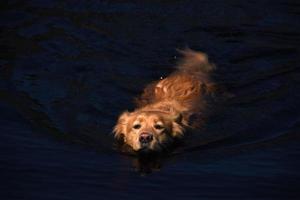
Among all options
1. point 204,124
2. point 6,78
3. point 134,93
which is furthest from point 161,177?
point 6,78

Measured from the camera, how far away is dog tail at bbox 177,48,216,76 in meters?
12.0

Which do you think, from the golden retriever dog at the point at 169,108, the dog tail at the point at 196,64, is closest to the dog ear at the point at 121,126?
the golden retriever dog at the point at 169,108

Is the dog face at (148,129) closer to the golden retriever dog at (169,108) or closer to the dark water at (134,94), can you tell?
the golden retriever dog at (169,108)

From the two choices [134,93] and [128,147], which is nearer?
[128,147]

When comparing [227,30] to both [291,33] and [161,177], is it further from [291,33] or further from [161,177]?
[161,177]

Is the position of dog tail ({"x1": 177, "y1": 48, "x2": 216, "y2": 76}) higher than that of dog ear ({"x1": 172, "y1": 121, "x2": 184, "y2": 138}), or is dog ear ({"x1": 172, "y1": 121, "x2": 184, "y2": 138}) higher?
dog tail ({"x1": 177, "y1": 48, "x2": 216, "y2": 76})

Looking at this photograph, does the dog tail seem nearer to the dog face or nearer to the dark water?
the dark water

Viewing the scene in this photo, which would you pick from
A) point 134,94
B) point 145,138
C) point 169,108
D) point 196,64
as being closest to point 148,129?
point 145,138

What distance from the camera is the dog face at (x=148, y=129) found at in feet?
31.3

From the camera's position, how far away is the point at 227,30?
45.9ft

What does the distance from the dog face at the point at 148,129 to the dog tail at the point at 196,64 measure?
1.95 m

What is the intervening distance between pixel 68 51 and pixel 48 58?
1.47 feet

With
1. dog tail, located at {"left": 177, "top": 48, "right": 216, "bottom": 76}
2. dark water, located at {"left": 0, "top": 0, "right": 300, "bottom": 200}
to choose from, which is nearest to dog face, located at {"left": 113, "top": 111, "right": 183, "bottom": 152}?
dark water, located at {"left": 0, "top": 0, "right": 300, "bottom": 200}

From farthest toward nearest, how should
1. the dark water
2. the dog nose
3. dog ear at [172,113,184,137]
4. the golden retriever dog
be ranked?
dog ear at [172,113,184,137] < the golden retriever dog < the dog nose < the dark water
